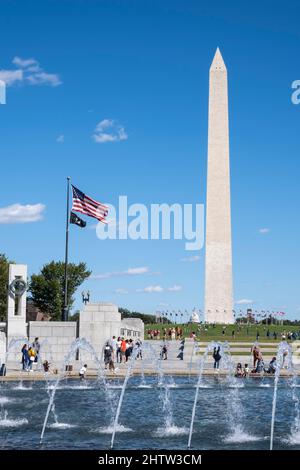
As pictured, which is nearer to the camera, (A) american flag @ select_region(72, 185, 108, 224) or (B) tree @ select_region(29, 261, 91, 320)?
(A) american flag @ select_region(72, 185, 108, 224)

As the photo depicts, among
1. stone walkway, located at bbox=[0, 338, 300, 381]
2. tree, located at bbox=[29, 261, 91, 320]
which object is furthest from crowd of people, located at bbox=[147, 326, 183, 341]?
tree, located at bbox=[29, 261, 91, 320]

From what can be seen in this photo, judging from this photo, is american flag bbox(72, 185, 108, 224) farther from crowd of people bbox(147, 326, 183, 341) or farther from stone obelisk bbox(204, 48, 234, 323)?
stone obelisk bbox(204, 48, 234, 323)

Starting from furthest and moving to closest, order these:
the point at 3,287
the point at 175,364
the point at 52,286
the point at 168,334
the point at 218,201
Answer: the point at 52,286 < the point at 3,287 < the point at 218,201 < the point at 168,334 < the point at 175,364

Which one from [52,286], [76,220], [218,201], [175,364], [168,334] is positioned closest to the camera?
[175,364]

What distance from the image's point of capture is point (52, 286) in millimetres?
84188

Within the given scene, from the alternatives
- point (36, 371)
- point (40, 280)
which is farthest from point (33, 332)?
point (40, 280)

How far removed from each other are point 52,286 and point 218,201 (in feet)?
84.8

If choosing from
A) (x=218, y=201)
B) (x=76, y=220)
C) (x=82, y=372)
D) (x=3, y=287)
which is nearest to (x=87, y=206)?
(x=76, y=220)

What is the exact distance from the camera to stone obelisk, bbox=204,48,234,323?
6662 cm

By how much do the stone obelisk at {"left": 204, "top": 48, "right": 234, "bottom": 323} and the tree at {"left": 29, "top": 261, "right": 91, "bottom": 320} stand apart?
74.9 ft

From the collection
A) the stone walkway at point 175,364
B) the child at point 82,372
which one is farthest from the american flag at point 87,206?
the child at point 82,372

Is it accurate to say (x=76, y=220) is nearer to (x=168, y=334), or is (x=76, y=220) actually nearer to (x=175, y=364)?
(x=175, y=364)

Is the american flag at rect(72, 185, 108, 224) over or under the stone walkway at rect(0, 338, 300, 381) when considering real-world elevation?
over
